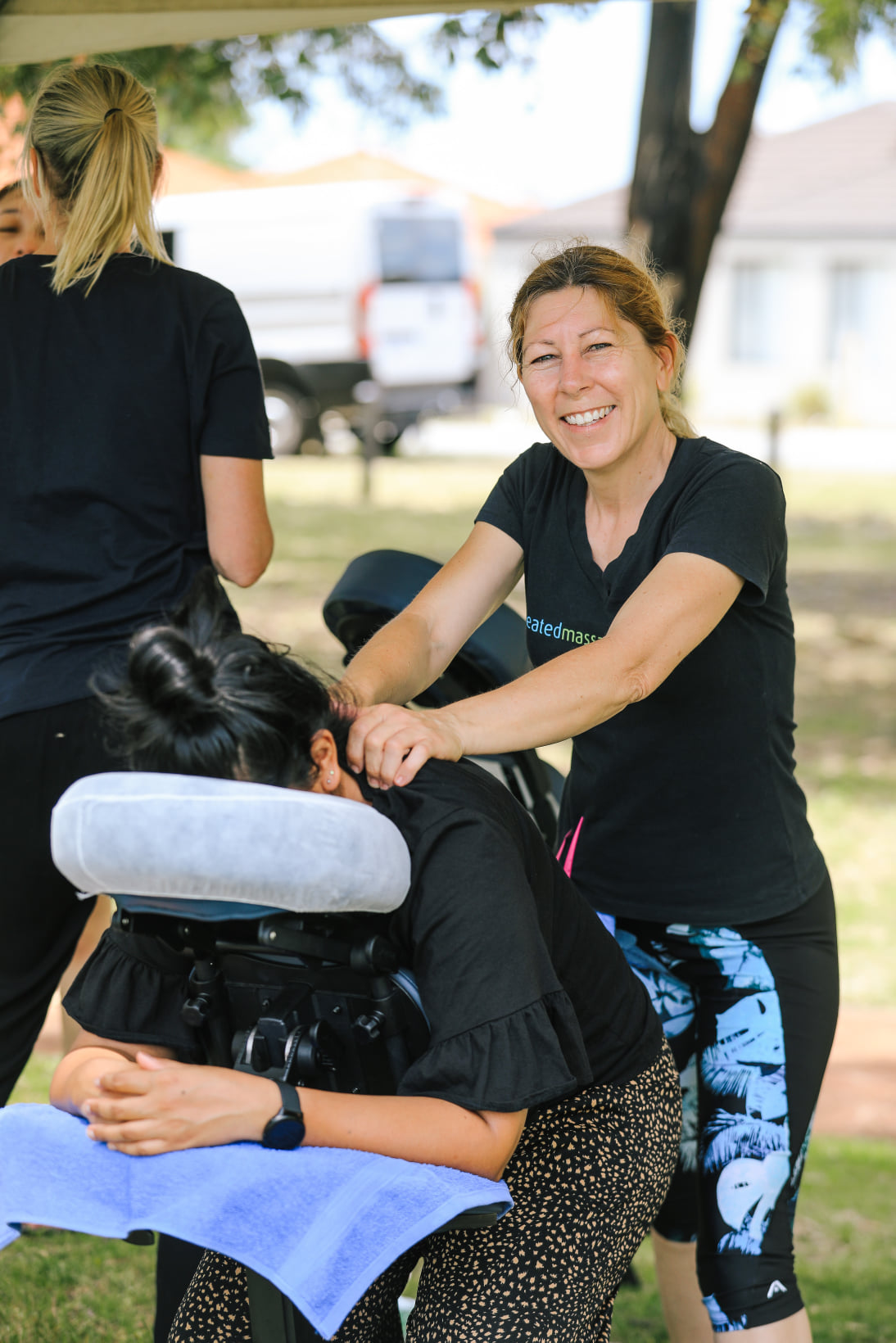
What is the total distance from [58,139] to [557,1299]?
1677 millimetres

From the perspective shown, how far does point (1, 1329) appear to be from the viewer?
2.51 meters

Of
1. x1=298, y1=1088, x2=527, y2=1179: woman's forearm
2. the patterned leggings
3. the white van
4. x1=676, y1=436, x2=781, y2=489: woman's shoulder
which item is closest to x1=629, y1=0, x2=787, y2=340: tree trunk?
x1=676, y1=436, x2=781, y2=489: woman's shoulder

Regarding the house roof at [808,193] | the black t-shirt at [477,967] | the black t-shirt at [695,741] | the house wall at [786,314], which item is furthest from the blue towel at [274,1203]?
the house wall at [786,314]

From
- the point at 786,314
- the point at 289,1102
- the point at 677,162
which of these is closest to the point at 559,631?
the point at 289,1102

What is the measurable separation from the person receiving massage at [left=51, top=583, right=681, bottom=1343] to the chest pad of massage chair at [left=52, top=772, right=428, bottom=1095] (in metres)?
0.06

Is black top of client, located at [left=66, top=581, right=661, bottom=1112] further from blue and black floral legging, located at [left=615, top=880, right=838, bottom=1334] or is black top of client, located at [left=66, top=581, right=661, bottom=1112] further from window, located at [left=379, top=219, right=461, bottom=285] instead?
window, located at [left=379, top=219, right=461, bottom=285]

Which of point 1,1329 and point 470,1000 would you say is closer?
point 470,1000

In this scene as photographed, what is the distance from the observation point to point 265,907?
4.26 ft

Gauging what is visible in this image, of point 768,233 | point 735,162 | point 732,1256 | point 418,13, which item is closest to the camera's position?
point 732,1256

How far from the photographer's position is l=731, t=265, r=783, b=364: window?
26203 millimetres

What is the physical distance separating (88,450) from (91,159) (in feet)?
1.37

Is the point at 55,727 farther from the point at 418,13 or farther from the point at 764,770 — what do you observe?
the point at 418,13

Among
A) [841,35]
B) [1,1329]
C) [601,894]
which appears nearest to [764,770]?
[601,894]

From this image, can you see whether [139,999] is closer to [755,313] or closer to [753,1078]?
[753,1078]
